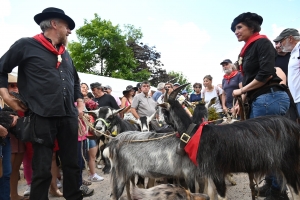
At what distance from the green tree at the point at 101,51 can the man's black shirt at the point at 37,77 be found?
3863cm

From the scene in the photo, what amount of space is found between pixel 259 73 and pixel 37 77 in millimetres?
2634

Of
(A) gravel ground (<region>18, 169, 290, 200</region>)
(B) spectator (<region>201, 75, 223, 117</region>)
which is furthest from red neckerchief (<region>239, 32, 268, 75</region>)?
(B) spectator (<region>201, 75, 223, 117</region>)

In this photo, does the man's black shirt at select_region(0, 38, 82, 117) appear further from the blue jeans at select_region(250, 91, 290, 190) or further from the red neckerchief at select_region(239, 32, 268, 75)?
the blue jeans at select_region(250, 91, 290, 190)

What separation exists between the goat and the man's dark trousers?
142 centimetres

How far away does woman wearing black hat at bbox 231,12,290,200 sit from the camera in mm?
3574

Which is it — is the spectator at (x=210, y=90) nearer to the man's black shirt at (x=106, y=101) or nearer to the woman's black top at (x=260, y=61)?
the man's black shirt at (x=106, y=101)

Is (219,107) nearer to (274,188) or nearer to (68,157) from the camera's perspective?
(274,188)

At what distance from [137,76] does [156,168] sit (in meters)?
38.6

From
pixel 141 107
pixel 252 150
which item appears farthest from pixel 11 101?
pixel 141 107

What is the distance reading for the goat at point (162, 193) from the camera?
217 centimetres

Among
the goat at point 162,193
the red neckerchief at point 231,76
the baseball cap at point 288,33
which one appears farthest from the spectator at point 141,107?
the goat at point 162,193

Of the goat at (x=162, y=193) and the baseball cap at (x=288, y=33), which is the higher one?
the baseball cap at (x=288, y=33)

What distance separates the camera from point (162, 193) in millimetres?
2256

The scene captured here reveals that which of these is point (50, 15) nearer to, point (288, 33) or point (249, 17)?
point (249, 17)
